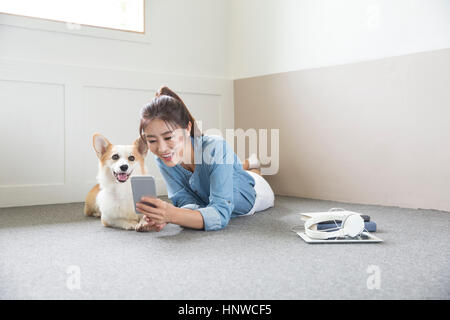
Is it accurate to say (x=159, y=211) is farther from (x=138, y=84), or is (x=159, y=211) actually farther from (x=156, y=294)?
(x=138, y=84)

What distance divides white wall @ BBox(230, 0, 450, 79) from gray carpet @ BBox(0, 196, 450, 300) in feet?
3.35

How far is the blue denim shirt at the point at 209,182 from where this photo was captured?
60.0 inches

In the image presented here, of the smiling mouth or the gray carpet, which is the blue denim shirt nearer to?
the gray carpet

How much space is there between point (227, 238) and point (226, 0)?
2.30 m

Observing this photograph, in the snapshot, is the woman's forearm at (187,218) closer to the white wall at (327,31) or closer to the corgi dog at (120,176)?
the corgi dog at (120,176)

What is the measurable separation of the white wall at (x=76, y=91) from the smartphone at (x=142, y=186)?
131cm

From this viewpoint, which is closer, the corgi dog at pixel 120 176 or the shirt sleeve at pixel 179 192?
the corgi dog at pixel 120 176

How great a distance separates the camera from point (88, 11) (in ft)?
8.45

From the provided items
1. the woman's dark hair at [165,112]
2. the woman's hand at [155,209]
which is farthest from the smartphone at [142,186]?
the woman's dark hair at [165,112]

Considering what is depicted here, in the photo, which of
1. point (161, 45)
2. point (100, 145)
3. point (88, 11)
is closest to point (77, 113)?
point (88, 11)

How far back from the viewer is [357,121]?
2.36 metres

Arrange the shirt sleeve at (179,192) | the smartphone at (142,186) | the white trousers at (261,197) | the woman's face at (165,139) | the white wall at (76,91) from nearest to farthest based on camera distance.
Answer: the smartphone at (142,186), the woman's face at (165,139), the shirt sleeve at (179,192), the white trousers at (261,197), the white wall at (76,91)

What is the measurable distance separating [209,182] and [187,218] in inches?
9.1

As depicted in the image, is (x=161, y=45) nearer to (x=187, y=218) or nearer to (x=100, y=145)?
(x=100, y=145)
